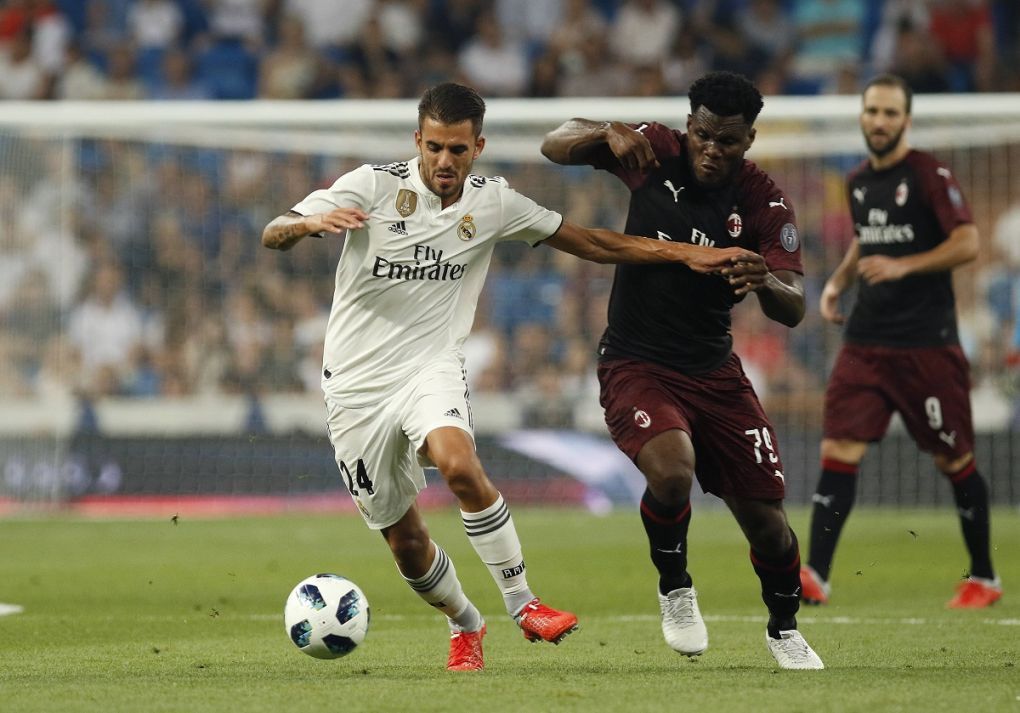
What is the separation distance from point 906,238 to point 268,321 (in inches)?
322

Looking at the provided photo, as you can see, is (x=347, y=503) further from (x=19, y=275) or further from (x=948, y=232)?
(x=948, y=232)

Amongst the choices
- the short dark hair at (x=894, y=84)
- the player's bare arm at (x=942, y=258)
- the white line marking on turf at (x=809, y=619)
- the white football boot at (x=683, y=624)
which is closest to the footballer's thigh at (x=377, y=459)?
the white football boot at (x=683, y=624)

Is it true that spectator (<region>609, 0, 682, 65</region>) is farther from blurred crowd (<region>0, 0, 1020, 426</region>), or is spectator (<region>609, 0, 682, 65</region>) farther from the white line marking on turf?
the white line marking on turf

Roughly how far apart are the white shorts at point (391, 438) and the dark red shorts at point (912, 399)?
353 cm

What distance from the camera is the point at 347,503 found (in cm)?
1575

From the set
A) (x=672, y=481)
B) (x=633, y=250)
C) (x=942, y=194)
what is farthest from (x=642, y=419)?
(x=942, y=194)

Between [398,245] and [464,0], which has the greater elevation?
[464,0]

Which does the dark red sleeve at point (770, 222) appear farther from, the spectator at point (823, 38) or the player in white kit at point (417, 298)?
the spectator at point (823, 38)

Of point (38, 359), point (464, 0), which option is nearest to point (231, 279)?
point (38, 359)

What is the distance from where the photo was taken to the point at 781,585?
21.0 feet

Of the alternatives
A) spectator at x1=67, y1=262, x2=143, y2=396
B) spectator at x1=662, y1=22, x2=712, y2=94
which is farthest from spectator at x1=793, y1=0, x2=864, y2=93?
spectator at x1=67, y1=262, x2=143, y2=396

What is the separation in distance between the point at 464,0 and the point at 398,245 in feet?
50.5

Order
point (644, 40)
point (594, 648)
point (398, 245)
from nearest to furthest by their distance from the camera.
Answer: point (398, 245) < point (594, 648) < point (644, 40)

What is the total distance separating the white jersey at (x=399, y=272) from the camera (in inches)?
249
